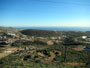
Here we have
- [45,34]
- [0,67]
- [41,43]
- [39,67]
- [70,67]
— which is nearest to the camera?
[0,67]

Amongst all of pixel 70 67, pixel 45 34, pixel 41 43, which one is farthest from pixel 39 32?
pixel 70 67

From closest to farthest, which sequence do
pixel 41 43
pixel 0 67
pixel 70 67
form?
1. pixel 0 67
2. pixel 70 67
3. pixel 41 43

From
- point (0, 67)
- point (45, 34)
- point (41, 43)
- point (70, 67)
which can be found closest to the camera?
point (0, 67)

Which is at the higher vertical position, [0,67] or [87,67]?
[0,67]

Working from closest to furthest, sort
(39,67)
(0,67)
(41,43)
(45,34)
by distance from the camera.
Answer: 1. (0,67)
2. (39,67)
3. (41,43)
4. (45,34)

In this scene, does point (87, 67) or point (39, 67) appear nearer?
point (39, 67)

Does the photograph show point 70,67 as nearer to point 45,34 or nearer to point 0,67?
point 0,67

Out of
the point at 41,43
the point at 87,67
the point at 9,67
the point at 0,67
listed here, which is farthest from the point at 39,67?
the point at 41,43

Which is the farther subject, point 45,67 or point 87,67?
point 87,67

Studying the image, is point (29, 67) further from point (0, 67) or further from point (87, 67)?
point (87, 67)
